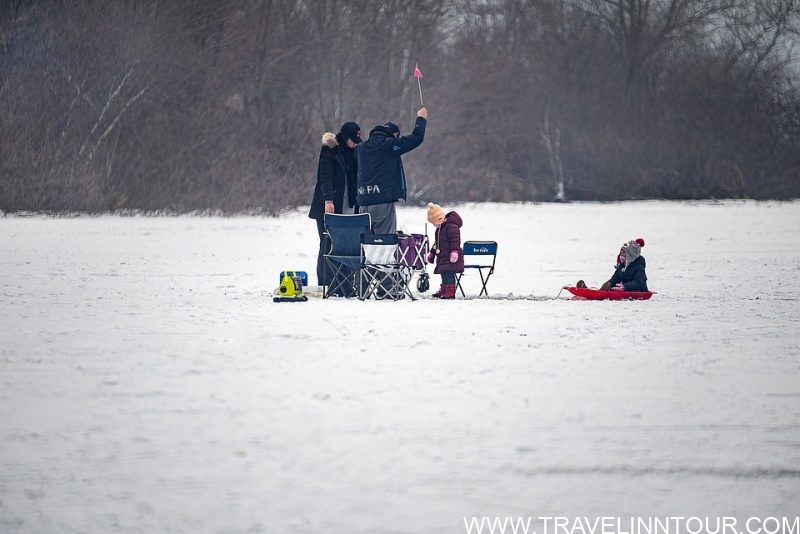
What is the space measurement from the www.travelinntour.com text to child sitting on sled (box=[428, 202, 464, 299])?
681 cm

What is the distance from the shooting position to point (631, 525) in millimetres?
4578

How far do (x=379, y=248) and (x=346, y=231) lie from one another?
1.35 feet

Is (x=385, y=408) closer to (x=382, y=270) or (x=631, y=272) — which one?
(x=382, y=270)

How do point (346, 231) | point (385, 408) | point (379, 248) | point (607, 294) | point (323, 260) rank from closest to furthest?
point (385, 408), point (379, 248), point (346, 231), point (607, 294), point (323, 260)

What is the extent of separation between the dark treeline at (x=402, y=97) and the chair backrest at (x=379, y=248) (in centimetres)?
1852

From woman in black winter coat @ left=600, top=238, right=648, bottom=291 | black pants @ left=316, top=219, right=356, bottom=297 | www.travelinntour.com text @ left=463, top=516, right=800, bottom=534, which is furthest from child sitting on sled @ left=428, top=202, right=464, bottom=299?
www.travelinntour.com text @ left=463, top=516, right=800, bottom=534

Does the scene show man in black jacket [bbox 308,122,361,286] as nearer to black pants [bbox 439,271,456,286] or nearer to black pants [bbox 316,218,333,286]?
black pants [bbox 316,218,333,286]

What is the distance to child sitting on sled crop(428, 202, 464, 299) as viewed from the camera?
37.4 feet

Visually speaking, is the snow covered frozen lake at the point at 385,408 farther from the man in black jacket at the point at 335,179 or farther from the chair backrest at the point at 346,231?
the man in black jacket at the point at 335,179

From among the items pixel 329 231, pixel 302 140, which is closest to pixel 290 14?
pixel 302 140

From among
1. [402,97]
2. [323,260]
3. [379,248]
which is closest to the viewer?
[379,248]

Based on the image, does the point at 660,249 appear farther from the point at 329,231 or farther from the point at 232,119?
the point at 232,119

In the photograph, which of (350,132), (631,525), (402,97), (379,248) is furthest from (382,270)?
(402,97)

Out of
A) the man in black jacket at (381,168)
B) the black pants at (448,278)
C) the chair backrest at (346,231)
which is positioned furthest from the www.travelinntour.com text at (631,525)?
the man in black jacket at (381,168)
